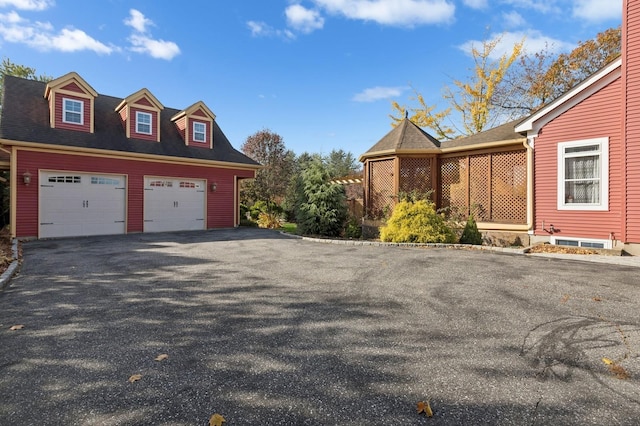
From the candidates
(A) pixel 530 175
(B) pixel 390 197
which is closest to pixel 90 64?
(B) pixel 390 197

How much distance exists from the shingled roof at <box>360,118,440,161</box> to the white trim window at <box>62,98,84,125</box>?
38.2 feet

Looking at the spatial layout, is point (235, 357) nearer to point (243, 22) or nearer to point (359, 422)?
point (359, 422)

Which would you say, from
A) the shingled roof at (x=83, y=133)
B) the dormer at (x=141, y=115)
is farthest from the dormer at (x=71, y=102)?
the dormer at (x=141, y=115)

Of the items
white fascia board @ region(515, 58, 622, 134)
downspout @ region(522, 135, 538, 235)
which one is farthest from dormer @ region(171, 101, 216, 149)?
downspout @ region(522, 135, 538, 235)

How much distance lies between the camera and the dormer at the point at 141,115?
13.6 m

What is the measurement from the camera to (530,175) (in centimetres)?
988

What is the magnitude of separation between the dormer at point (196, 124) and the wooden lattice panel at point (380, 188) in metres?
8.57

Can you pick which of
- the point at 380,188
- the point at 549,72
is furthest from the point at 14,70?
the point at 549,72

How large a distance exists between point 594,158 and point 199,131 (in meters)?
15.7

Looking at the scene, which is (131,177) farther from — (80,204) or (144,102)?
(144,102)

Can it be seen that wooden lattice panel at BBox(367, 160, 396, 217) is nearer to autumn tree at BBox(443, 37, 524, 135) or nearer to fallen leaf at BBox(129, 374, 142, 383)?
fallen leaf at BBox(129, 374, 142, 383)

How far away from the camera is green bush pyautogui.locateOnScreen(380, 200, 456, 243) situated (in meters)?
9.89

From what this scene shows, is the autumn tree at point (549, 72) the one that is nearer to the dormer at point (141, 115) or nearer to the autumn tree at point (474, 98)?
the autumn tree at point (474, 98)

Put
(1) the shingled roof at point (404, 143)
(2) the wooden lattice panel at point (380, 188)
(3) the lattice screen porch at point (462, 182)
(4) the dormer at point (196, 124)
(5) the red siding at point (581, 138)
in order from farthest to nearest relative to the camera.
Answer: (4) the dormer at point (196, 124)
(2) the wooden lattice panel at point (380, 188)
(1) the shingled roof at point (404, 143)
(3) the lattice screen porch at point (462, 182)
(5) the red siding at point (581, 138)
